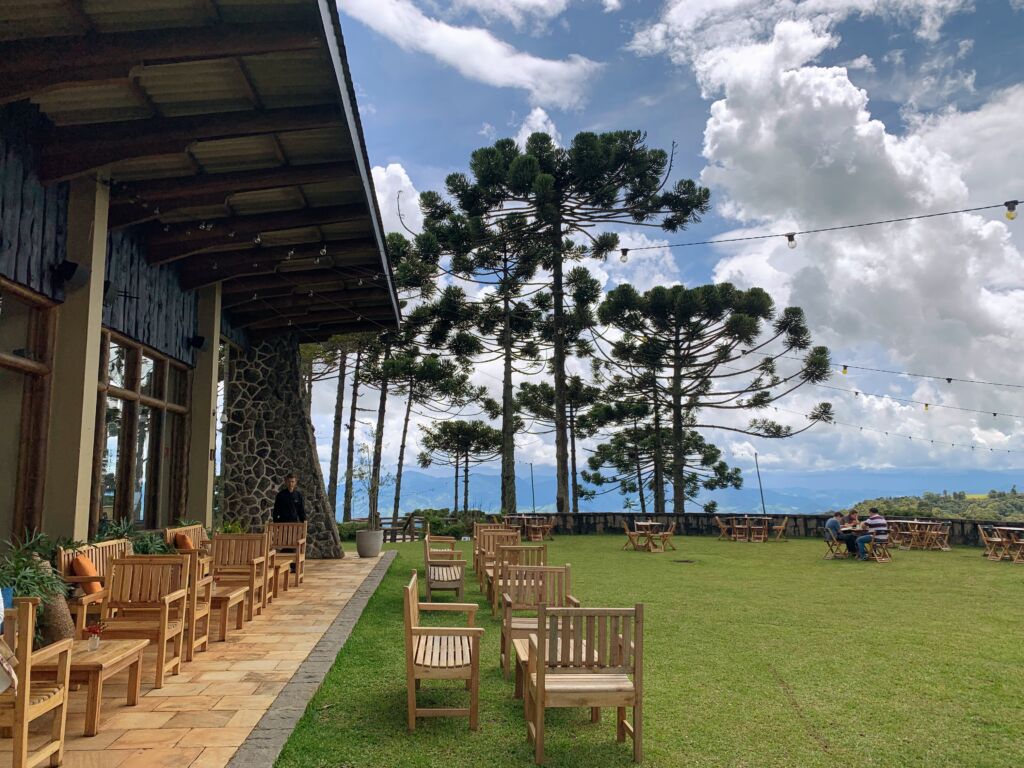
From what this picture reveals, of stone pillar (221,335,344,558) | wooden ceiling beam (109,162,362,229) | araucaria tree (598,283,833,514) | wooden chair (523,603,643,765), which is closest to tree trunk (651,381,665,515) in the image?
araucaria tree (598,283,833,514)

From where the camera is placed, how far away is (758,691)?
4.44 metres

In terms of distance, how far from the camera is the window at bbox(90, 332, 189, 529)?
24.9 ft

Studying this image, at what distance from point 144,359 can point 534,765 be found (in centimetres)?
694

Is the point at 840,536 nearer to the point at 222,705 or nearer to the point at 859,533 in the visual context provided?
the point at 859,533

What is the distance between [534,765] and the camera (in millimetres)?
3256

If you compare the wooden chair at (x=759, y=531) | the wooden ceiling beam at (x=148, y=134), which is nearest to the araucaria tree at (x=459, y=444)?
the wooden chair at (x=759, y=531)

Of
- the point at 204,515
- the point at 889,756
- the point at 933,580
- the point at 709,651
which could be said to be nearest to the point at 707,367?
the point at 933,580

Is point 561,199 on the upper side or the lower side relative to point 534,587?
upper

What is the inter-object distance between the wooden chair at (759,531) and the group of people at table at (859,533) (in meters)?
2.88

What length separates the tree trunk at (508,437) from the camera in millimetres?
21016

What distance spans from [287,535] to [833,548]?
9.71 m

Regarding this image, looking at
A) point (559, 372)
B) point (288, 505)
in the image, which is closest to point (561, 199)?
point (559, 372)

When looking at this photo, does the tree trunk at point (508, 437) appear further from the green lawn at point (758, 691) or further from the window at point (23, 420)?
the window at point (23, 420)

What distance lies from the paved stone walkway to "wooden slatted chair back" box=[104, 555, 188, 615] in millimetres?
467
